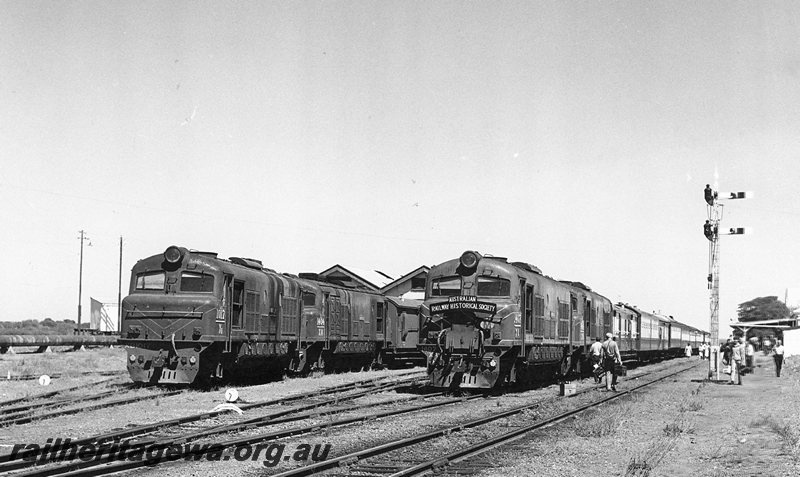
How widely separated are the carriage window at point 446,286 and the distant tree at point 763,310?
11741 centimetres

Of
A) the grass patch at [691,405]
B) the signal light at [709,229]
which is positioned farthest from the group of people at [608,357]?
the signal light at [709,229]

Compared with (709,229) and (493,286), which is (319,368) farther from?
(709,229)

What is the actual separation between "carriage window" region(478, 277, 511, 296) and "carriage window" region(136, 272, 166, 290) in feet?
27.1

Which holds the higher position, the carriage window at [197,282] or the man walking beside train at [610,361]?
the carriage window at [197,282]

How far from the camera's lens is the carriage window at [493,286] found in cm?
2164

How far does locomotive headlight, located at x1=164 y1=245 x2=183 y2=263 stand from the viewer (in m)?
22.1

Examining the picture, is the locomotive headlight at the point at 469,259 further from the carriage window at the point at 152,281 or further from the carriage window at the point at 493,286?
the carriage window at the point at 152,281

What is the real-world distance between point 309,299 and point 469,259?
8.47 m

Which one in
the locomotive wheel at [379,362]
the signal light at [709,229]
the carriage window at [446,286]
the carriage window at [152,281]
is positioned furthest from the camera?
the locomotive wheel at [379,362]

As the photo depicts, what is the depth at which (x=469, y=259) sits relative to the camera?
21.9m

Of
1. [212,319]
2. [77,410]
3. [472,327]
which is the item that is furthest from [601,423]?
[212,319]

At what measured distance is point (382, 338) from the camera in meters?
37.2

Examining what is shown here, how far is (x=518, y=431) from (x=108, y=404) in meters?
8.95

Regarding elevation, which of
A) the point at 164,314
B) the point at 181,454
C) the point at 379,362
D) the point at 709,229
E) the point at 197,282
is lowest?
the point at 379,362
